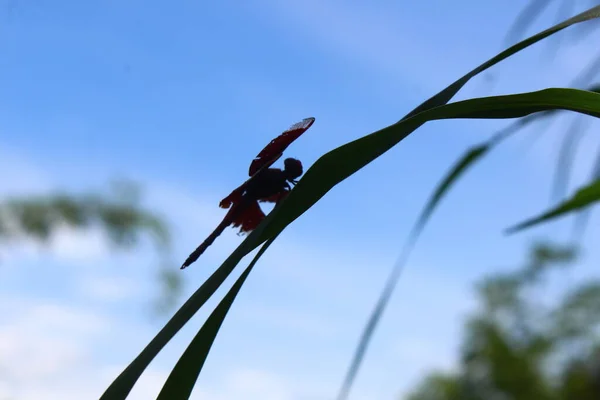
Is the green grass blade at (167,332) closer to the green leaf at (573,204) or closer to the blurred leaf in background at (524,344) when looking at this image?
the green leaf at (573,204)

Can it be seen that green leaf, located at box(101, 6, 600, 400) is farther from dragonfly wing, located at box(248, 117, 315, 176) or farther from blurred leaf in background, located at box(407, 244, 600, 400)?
blurred leaf in background, located at box(407, 244, 600, 400)

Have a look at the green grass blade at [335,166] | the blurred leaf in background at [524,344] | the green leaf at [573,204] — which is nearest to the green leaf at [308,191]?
the green grass blade at [335,166]

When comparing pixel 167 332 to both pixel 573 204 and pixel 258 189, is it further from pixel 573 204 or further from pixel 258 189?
pixel 573 204

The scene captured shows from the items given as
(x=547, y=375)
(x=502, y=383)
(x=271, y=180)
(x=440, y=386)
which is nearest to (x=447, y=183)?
(x=271, y=180)

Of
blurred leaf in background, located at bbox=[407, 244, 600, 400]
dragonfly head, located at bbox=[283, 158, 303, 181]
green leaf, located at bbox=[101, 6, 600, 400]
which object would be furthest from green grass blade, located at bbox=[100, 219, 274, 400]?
blurred leaf in background, located at bbox=[407, 244, 600, 400]

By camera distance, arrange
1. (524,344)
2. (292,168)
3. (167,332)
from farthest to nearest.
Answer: (524,344), (292,168), (167,332)

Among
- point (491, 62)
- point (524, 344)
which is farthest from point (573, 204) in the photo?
point (524, 344)
